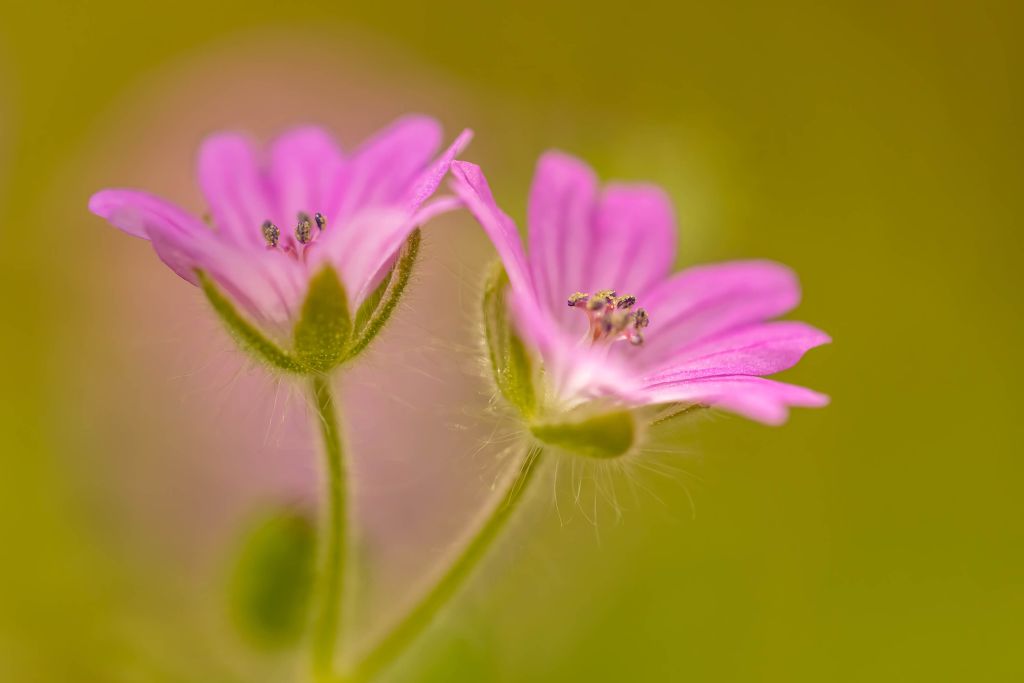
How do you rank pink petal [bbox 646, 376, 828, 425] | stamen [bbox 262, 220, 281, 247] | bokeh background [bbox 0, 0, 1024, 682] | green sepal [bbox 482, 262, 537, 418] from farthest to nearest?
bokeh background [bbox 0, 0, 1024, 682]
stamen [bbox 262, 220, 281, 247]
green sepal [bbox 482, 262, 537, 418]
pink petal [bbox 646, 376, 828, 425]

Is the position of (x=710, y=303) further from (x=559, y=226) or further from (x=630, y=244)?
(x=559, y=226)

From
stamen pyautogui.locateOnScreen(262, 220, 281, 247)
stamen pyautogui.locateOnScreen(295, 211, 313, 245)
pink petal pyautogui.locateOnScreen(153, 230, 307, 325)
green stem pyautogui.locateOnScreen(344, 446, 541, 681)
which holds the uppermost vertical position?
stamen pyautogui.locateOnScreen(295, 211, 313, 245)

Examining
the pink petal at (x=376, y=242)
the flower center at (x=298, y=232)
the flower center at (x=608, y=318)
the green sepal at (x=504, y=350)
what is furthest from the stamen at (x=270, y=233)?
the flower center at (x=608, y=318)

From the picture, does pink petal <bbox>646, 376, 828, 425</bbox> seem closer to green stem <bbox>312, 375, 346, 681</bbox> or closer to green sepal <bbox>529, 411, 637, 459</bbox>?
green sepal <bbox>529, 411, 637, 459</bbox>

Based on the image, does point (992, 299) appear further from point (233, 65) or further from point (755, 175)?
point (233, 65)

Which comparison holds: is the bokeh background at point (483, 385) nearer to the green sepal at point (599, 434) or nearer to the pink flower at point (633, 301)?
the pink flower at point (633, 301)

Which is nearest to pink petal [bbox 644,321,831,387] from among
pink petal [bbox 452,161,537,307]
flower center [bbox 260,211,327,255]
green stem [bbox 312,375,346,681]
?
pink petal [bbox 452,161,537,307]
